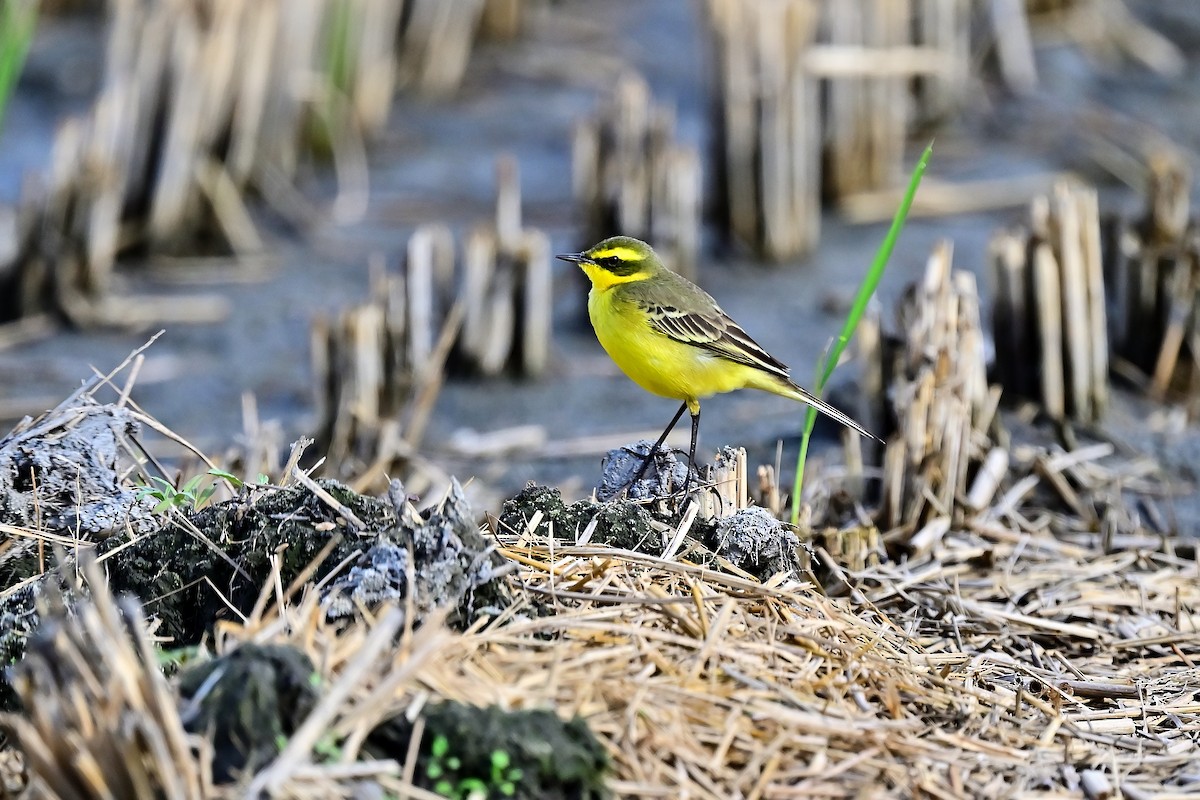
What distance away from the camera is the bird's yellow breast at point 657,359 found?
223 inches

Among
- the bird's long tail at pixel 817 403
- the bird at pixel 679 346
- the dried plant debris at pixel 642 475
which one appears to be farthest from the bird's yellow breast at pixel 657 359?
the dried plant debris at pixel 642 475

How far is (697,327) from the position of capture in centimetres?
585

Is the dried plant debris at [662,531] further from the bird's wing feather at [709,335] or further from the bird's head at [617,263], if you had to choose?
the bird's head at [617,263]

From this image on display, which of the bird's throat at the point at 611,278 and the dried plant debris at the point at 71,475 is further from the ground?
the bird's throat at the point at 611,278

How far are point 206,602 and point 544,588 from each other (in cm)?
91

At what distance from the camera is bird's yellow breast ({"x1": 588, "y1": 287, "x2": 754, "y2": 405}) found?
5656mm

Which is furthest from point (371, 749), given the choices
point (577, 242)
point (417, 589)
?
point (577, 242)

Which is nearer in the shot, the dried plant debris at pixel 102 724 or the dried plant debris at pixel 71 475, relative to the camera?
the dried plant debris at pixel 102 724

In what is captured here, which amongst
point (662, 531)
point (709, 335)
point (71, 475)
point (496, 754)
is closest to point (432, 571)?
point (496, 754)

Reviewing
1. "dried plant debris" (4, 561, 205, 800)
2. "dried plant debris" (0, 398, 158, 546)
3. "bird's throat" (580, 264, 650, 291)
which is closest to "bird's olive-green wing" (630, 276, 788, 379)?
"bird's throat" (580, 264, 650, 291)

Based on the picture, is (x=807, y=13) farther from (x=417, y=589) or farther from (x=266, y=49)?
(x=417, y=589)

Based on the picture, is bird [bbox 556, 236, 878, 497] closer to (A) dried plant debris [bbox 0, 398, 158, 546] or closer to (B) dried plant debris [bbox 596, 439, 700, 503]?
(B) dried plant debris [bbox 596, 439, 700, 503]

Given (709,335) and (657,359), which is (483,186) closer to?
(709,335)

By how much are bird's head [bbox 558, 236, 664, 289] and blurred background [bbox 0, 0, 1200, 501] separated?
0.93 m
